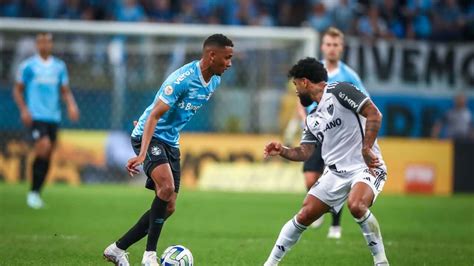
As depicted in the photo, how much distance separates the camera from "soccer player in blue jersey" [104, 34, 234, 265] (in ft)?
29.6

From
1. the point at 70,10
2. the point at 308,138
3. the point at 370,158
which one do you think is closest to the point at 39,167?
the point at 308,138

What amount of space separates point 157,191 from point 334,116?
6.08ft

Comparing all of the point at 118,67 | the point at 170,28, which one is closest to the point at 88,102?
the point at 118,67

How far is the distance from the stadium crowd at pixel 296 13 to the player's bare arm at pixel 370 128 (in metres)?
15.5

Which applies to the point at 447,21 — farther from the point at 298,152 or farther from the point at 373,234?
the point at 373,234

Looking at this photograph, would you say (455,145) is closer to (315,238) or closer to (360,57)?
(360,57)

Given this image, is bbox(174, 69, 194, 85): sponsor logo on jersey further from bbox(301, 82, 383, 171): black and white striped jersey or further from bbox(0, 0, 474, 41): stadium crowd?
bbox(0, 0, 474, 41): stadium crowd

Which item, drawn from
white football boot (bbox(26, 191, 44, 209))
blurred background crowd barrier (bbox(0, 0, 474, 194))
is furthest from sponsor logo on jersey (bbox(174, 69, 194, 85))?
blurred background crowd barrier (bbox(0, 0, 474, 194))

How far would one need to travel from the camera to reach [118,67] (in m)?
22.6

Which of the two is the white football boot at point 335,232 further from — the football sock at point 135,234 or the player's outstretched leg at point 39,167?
the player's outstretched leg at point 39,167

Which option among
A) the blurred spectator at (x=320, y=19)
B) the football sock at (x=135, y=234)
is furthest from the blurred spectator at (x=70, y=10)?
the football sock at (x=135, y=234)

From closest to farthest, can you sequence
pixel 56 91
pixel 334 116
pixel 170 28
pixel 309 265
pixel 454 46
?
1. pixel 334 116
2. pixel 309 265
3. pixel 56 91
4. pixel 170 28
5. pixel 454 46

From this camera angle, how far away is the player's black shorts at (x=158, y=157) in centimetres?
924

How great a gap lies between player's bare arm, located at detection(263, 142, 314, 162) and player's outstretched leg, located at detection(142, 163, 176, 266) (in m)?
0.98
